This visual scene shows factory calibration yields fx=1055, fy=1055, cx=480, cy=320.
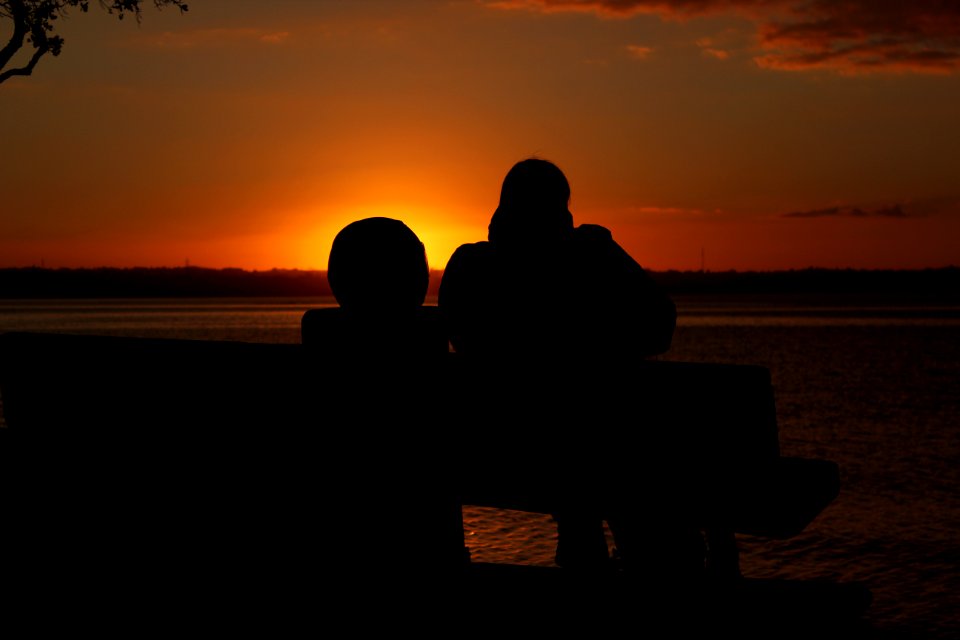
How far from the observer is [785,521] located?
2.51 m

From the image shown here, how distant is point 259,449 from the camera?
2.37m

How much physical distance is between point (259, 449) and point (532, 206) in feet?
3.99

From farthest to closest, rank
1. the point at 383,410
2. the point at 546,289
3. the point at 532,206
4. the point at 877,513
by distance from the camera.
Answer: the point at 877,513 → the point at 532,206 → the point at 546,289 → the point at 383,410

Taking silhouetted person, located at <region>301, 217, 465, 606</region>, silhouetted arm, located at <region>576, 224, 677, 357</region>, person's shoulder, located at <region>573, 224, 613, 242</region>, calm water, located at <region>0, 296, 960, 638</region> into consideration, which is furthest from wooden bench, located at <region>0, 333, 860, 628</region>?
calm water, located at <region>0, 296, 960, 638</region>

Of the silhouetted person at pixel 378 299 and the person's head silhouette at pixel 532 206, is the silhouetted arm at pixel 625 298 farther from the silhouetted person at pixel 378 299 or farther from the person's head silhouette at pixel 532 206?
the silhouetted person at pixel 378 299

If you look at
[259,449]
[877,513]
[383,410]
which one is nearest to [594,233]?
[383,410]

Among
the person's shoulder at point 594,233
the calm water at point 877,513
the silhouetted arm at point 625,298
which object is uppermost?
the person's shoulder at point 594,233

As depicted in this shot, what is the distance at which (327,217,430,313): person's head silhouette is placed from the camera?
2330mm

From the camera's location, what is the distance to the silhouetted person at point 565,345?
2.53 m

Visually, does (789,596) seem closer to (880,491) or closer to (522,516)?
(522,516)

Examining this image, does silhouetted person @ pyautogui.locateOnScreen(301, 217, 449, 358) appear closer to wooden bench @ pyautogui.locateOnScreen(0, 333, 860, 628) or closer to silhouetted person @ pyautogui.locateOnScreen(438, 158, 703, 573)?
wooden bench @ pyautogui.locateOnScreen(0, 333, 860, 628)

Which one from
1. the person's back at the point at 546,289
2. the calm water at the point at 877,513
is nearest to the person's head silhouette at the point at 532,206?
the person's back at the point at 546,289

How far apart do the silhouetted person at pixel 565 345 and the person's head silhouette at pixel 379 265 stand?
0.40 meters

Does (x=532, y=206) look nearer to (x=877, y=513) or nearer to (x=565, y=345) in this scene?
(x=565, y=345)
